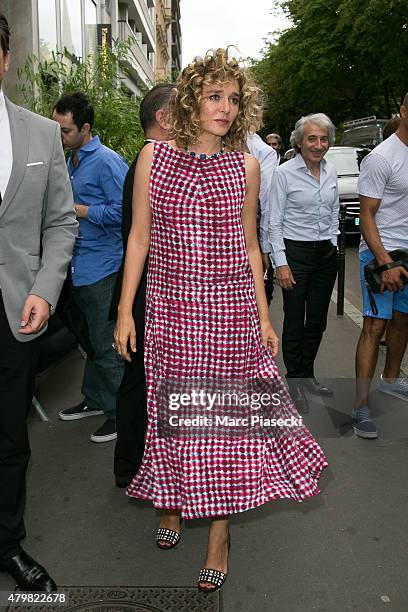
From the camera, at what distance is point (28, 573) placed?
9.89 feet

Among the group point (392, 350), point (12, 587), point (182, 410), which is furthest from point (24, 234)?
point (392, 350)

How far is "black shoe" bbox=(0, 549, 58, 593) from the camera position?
300cm

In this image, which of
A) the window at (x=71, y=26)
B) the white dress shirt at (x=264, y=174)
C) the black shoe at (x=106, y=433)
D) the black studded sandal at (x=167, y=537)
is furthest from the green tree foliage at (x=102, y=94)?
the window at (x=71, y=26)

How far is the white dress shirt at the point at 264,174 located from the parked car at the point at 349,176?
9.31m

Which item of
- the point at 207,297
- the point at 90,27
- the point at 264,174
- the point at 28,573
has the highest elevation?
the point at 90,27

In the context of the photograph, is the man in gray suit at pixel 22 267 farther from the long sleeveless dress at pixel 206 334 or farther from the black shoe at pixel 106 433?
the black shoe at pixel 106 433

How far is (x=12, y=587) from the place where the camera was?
10.0 feet

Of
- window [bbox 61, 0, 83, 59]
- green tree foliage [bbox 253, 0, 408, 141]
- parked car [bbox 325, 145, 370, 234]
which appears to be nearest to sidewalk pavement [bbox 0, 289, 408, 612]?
parked car [bbox 325, 145, 370, 234]

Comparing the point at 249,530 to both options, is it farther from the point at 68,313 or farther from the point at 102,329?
the point at 102,329

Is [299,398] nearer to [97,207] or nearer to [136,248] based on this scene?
[97,207]

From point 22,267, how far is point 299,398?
287cm

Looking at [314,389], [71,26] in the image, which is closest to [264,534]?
[314,389]

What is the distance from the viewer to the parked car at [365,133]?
20.6 meters

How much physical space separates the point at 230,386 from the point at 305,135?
2.51 metres
